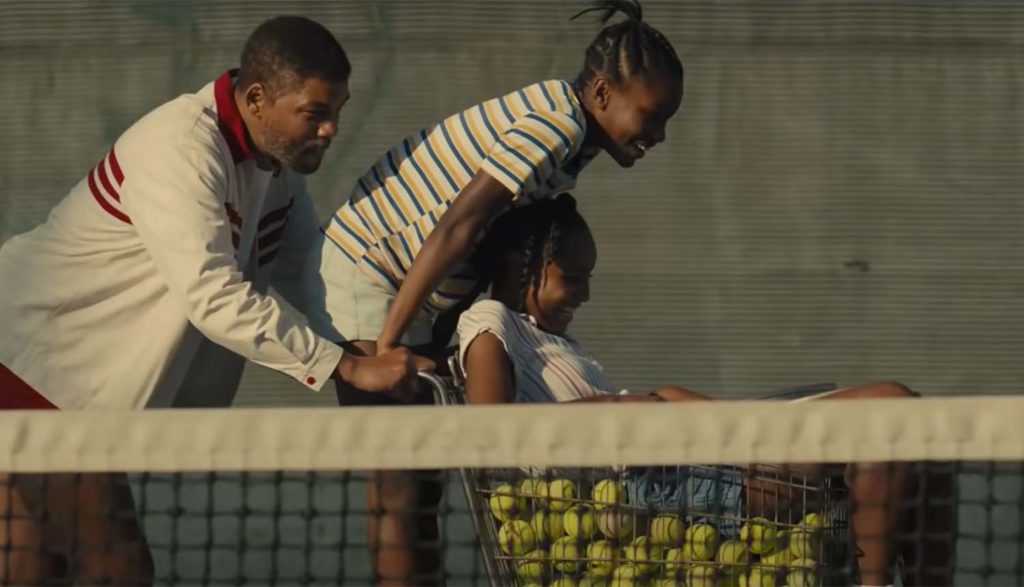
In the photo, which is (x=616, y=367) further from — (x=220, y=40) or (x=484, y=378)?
(x=484, y=378)

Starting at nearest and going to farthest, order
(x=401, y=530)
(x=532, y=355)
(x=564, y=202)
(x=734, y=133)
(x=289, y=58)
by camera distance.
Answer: (x=401, y=530)
(x=289, y=58)
(x=532, y=355)
(x=564, y=202)
(x=734, y=133)

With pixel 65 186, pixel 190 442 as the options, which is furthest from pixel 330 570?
pixel 190 442

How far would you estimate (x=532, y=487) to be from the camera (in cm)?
300

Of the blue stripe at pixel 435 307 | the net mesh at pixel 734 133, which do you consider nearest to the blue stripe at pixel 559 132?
the blue stripe at pixel 435 307

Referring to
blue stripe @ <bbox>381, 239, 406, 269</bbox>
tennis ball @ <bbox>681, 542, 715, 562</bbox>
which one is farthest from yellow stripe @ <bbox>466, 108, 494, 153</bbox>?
tennis ball @ <bbox>681, 542, 715, 562</bbox>

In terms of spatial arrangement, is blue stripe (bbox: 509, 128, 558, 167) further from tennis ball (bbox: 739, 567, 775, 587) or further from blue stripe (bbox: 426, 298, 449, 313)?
tennis ball (bbox: 739, 567, 775, 587)

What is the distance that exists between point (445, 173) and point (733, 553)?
86 centimetres

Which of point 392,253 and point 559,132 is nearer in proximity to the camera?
point 559,132

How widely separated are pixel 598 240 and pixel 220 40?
1121 millimetres

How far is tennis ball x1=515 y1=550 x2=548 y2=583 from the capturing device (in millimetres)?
2992

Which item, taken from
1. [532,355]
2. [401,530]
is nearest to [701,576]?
[401,530]

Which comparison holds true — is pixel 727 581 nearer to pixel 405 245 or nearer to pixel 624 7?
pixel 405 245

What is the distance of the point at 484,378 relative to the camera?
3.36m

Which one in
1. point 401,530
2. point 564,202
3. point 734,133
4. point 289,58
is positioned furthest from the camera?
point 734,133
